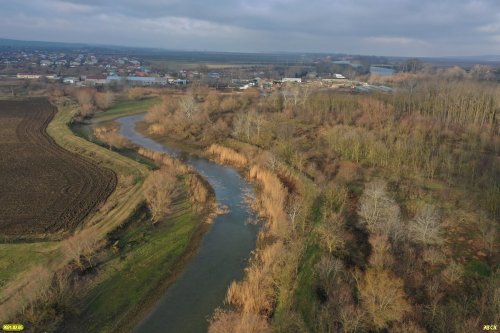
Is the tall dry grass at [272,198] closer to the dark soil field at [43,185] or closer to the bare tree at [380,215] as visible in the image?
→ the bare tree at [380,215]

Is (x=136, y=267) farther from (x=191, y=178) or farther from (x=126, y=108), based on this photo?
(x=126, y=108)

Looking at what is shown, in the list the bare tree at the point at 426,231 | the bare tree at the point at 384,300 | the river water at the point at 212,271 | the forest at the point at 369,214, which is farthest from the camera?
the bare tree at the point at 426,231

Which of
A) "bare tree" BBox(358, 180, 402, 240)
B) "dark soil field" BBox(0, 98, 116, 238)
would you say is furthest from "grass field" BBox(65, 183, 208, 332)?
"bare tree" BBox(358, 180, 402, 240)

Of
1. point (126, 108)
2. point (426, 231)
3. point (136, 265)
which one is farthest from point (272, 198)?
point (126, 108)

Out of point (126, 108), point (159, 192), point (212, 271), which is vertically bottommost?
point (212, 271)

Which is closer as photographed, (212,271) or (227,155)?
(212,271)

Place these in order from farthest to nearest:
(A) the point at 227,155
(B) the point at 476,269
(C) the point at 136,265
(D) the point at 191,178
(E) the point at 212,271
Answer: (A) the point at 227,155 < (D) the point at 191,178 < (E) the point at 212,271 < (C) the point at 136,265 < (B) the point at 476,269

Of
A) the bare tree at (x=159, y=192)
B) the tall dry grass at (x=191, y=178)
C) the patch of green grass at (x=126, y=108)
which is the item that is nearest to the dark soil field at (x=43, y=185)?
the bare tree at (x=159, y=192)

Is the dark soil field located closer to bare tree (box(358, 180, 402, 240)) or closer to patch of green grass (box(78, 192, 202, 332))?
patch of green grass (box(78, 192, 202, 332))
